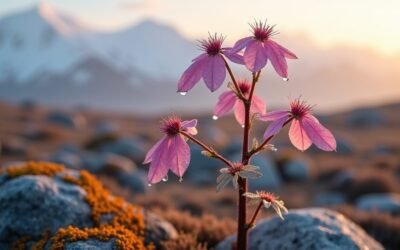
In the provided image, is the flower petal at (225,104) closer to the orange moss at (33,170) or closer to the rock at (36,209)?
the rock at (36,209)

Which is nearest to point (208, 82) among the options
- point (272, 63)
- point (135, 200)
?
point (272, 63)

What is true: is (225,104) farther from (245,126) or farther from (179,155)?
(179,155)

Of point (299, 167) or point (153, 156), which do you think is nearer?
point (153, 156)

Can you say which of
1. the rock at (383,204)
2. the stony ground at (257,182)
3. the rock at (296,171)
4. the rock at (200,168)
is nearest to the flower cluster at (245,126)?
the stony ground at (257,182)

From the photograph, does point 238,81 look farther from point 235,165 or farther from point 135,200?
point 135,200

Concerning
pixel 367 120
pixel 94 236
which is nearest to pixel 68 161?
pixel 94 236

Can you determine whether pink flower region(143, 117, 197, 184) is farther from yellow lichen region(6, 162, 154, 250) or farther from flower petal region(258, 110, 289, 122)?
yellow lichen region(6, 162, 154, 250)
